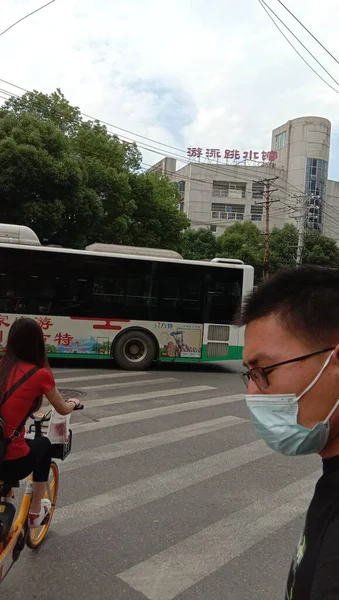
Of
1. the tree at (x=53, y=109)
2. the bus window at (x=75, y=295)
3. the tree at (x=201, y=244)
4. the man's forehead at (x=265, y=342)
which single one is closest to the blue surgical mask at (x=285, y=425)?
the man's forehead at (x=265, y=342)

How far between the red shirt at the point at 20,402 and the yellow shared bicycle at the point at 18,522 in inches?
7.8

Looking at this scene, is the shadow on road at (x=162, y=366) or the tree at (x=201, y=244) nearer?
the shadow on road at (x=162, y=366)

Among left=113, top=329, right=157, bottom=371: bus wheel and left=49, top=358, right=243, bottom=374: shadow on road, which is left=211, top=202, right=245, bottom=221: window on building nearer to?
left=49, top=358, right=243, bottom=374: shadow on road

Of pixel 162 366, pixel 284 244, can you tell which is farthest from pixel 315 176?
pixel 162 366

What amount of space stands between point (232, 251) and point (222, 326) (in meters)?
28.9

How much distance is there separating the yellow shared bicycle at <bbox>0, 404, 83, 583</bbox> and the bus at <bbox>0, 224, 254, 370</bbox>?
23.2ft

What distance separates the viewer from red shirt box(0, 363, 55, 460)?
268cm

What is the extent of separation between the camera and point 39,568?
287 centimetres

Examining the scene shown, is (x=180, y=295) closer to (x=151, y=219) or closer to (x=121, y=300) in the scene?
(x=121, y=300)

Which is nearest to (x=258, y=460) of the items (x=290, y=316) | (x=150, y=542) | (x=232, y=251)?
(x=150, y=542)

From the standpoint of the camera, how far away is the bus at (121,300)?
10.1 m

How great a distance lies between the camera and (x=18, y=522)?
2.71m

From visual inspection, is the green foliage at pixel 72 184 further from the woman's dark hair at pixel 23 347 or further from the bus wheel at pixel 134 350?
the woman's dark hair at pixel 23 347

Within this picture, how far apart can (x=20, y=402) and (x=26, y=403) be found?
0.13ft
